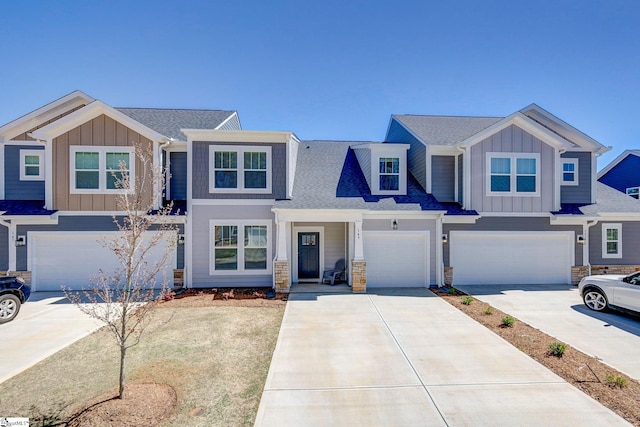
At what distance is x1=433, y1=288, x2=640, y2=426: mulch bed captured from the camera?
436 cm

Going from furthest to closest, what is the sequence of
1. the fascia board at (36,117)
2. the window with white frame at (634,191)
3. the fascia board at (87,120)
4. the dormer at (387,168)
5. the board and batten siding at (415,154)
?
the window with white frame at (634,191) → the board and batten siding at (415,154) → the dormer at (387,168) → the fascia board at (36,117) → the fascia board at (87,120)

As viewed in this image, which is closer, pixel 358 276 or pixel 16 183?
pixel 358 276

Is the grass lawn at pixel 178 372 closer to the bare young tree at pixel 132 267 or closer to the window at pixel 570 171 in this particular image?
the bare young tree at pixel 132 267

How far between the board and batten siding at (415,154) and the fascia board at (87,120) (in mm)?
9978

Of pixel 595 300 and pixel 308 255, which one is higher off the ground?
pixel 308 255

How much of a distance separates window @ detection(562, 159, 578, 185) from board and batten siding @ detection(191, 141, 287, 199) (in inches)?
463

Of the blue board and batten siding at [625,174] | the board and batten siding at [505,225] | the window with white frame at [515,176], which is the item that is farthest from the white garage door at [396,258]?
the blue board and batten siding at [625,174]

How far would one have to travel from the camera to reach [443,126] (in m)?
14.6

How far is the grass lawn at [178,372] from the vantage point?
13.8 ft

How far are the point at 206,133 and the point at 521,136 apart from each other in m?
11.8

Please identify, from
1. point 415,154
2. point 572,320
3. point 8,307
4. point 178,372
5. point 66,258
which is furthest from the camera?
point 415,154

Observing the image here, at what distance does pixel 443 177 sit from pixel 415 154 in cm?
164

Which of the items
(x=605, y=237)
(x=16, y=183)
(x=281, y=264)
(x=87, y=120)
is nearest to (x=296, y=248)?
(x=281, y=264)

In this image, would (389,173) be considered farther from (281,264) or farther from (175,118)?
Answer: (175,118)
